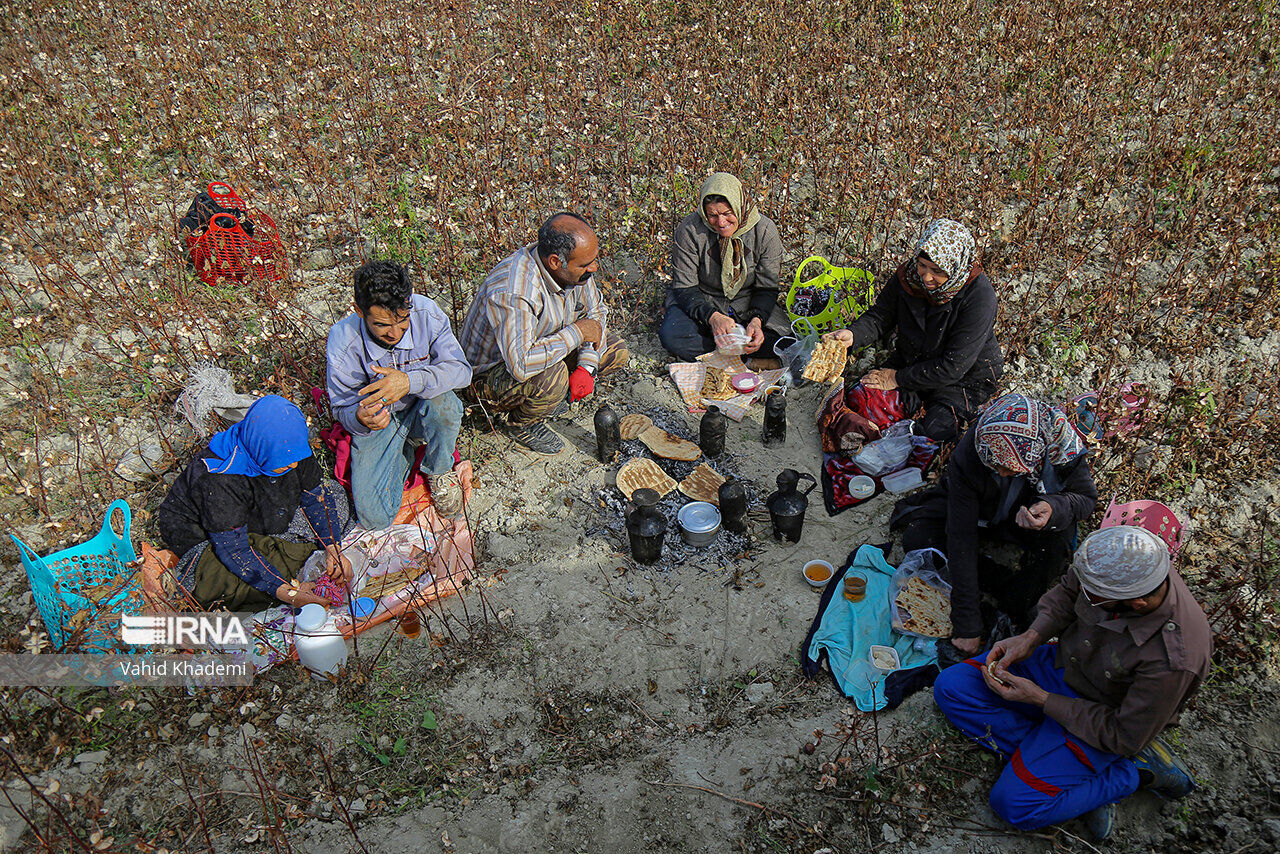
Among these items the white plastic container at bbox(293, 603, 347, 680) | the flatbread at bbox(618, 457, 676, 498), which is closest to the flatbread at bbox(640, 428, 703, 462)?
the flatbread at bbox(618, 457, 676, 498)

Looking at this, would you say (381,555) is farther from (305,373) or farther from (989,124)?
(989,124)

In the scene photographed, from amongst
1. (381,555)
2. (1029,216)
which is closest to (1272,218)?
(1029,216)

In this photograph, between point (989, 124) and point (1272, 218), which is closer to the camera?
point (1272, 218)

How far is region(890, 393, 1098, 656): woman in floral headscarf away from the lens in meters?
3.47

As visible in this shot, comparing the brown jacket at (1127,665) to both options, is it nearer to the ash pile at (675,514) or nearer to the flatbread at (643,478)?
the ash pile at (675,514)

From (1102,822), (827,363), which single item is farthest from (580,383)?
(1102,822)

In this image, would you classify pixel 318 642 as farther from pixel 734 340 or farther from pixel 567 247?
pixel 734 340

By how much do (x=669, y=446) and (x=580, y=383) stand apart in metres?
0.86

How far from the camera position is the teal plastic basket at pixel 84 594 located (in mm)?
3805

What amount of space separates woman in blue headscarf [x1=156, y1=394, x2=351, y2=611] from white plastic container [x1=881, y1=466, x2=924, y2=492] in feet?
11.4

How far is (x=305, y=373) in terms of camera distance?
222 inches

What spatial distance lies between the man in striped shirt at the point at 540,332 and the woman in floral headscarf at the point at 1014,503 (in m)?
2.71

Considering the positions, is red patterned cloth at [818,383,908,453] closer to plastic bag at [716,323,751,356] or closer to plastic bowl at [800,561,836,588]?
plastic bag at [716,323,751,356]

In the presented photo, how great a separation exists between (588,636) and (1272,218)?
23.1ft
